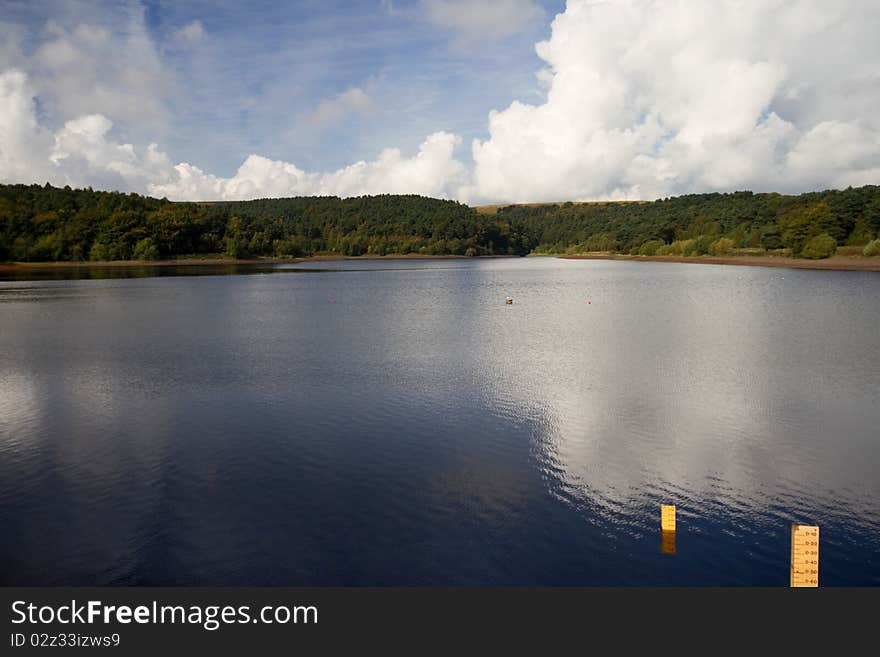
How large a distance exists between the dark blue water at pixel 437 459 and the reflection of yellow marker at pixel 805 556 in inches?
17.6

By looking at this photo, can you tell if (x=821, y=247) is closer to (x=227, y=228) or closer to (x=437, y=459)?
(x=437, y=459)

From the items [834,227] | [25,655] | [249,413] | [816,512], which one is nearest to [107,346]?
[249,413]

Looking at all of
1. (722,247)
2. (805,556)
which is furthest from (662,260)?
(805,556)

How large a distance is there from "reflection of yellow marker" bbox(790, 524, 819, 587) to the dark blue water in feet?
1.46

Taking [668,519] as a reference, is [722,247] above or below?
above

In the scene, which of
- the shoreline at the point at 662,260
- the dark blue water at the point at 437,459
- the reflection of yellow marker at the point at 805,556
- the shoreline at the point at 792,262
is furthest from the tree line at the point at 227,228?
the reflection of yellow marker at the point at 805,556

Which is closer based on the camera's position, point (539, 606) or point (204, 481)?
point (539, 606)

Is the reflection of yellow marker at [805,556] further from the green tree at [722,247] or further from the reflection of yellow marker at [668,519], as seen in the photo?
the green tree at [722,247]

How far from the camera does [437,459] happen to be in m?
16.0

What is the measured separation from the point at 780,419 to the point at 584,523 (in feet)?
32.9

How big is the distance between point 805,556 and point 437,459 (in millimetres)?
8391

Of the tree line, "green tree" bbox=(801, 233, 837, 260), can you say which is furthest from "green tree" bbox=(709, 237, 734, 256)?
"green tree" bbox=(801, 233, 837, 260)

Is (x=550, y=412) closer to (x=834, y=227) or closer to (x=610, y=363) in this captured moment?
(x=610, y=363)

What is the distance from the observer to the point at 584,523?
12.5 meters
